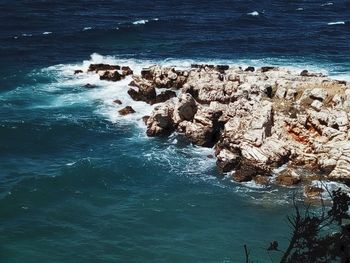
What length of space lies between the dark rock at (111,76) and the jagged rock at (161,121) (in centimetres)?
1845

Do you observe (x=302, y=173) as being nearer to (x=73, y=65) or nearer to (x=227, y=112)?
(x=227, y=112)

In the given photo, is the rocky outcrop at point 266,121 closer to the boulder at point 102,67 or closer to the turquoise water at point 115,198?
the turquoise water at point 115,198

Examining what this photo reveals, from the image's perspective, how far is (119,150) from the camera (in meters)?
66.4

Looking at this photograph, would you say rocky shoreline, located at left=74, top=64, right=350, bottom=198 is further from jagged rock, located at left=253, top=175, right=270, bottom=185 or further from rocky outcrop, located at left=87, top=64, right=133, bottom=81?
rocky outcrop, located at left=87, top=64, right=133, bottom=81

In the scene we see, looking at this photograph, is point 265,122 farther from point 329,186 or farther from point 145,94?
point 145,94

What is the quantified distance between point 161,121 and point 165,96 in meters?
8.54

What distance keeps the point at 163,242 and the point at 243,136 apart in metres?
16.8

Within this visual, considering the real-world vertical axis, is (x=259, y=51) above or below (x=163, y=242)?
above

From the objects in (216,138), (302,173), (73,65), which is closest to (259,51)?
(73,65)

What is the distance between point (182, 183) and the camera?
59.5 meters

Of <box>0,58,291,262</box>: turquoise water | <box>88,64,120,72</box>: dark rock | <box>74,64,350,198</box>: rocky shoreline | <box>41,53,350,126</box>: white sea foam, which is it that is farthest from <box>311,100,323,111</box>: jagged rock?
<box>88,64,120,72</box>: dark rock

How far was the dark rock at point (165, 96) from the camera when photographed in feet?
251

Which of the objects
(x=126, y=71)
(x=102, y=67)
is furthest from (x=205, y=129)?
(x=102, y=67)

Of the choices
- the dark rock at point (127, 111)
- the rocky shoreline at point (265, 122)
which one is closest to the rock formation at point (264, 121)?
the rocky shoreline at point (265, 122)
